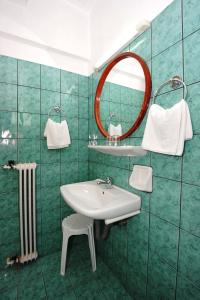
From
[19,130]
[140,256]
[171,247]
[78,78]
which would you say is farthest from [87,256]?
[78,78]

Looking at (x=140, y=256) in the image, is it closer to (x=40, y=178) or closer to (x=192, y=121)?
(x=192, y=121)

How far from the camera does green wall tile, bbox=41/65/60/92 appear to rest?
1577mm

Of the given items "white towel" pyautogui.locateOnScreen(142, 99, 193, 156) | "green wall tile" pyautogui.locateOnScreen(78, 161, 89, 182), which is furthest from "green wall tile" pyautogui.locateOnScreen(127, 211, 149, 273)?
"green wall tile" pyautogui.locateOnScreen(78, 161, 89, 182)

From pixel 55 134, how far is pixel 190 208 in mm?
1269

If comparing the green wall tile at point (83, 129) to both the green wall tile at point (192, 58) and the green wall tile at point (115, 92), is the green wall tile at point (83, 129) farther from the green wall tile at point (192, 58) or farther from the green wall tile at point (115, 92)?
the green wall tile at point (192, 58)

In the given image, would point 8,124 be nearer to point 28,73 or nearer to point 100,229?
point 28,73

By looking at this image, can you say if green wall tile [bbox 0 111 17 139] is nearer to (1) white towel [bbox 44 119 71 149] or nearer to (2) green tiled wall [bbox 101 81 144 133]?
(1) white towel [bbox 44 119 71 149]

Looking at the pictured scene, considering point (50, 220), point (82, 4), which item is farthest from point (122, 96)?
point (50, 220)

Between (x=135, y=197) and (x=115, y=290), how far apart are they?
0.88 meters

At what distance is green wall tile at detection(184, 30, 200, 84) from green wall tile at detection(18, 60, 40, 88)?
1326 mm

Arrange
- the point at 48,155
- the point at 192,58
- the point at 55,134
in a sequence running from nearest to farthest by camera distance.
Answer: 1. the point at 192,58
2. the point at 55,134
3. the point at 48,155

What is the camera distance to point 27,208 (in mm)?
1525

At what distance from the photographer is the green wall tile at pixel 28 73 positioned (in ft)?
4.84

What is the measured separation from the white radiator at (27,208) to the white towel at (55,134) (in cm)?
28
